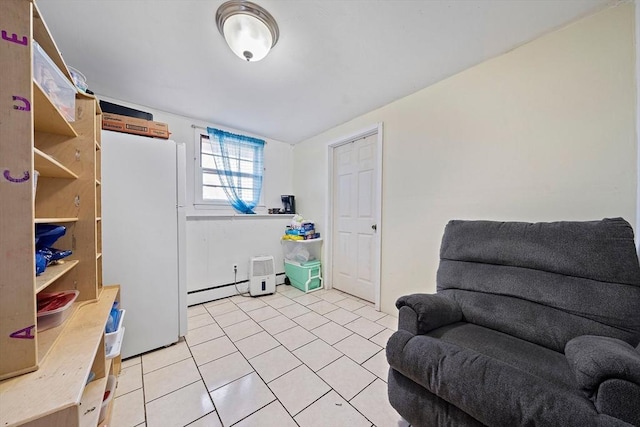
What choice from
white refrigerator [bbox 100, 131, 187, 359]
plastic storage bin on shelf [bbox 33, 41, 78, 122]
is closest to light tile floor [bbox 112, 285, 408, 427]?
white refrigerator [bbox 100, 131, 187, 359]

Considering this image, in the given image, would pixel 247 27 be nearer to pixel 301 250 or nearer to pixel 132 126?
pixel 132 126

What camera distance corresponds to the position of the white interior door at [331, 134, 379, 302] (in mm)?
2717

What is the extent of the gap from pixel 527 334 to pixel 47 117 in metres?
2.54

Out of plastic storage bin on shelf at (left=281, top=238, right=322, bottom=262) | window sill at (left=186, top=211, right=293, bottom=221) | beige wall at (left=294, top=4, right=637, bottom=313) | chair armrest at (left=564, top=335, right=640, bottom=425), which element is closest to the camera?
chair armrest at (left=564, top=335, right=640, bottom=425)

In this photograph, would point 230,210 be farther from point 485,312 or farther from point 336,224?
point 485,312

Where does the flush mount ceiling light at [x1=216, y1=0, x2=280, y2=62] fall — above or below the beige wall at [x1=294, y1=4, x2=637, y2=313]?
above

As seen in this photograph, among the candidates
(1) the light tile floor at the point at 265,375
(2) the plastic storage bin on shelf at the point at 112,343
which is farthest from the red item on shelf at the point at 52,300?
(1) the light tile floor at the point at 265,375

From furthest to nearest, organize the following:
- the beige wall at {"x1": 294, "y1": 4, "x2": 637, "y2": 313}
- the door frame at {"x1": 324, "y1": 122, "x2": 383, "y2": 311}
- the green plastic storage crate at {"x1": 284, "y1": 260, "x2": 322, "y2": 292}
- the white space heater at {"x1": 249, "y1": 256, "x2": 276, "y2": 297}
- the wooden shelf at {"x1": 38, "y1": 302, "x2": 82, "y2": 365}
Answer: the green plastic storage crate at {"x1": 284, "y1": 260, "x2": 322, "y2": 292} → the white space heater at {"x1": 249, "y1": 256, "x2": 276, "y2": 297} → the door frame at {"x1": 324, "y1": 122, "x2": 383, "y2": 311} → the beige wall at {"x1": 294, "y1": 4, "x2": 637, "y2": 313} → the wooden shelf at {"x1": 38, "y1": 302, "x2": 82, "y2": 365}

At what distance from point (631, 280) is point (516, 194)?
0.74 m

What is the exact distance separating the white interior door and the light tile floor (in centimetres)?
56

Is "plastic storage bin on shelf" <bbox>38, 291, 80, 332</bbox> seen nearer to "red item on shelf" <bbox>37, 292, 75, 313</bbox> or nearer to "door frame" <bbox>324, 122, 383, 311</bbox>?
"red item on shelf" <bbox>37, 292, 75, 313</bbox>

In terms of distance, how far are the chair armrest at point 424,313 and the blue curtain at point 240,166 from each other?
251cm

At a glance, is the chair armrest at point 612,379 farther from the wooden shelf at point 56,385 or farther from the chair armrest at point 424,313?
the wooden shelf at point 56,385

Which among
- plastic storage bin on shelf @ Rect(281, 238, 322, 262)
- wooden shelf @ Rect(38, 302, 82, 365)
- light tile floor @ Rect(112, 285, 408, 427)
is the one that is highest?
wooden shelf @ Rect(38, 302, 82, 365)
